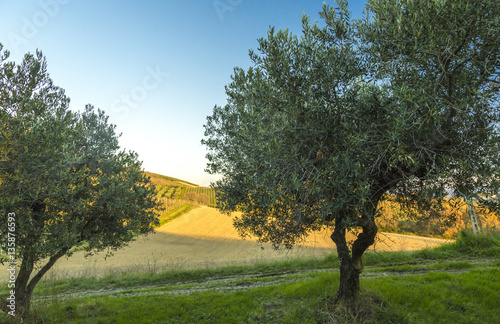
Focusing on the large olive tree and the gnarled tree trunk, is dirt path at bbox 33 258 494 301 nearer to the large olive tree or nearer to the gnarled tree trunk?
the gnarled tree trunk

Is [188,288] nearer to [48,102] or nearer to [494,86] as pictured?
[48,102]

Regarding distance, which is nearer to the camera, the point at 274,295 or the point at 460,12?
the point at 460,12

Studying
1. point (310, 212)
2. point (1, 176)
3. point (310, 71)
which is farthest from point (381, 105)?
point (1, 176)

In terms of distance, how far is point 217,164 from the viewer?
13906 mm

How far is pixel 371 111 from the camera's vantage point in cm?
834

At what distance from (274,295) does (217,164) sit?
7345mm

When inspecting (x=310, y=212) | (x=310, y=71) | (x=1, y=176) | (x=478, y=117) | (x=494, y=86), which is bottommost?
(x=310, y=212)

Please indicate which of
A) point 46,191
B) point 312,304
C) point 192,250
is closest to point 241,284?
point 312,304

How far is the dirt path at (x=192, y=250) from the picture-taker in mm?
26194

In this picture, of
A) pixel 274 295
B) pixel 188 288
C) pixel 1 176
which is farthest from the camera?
pixel 188 288

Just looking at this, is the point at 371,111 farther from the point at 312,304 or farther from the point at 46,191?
the point at 46,191

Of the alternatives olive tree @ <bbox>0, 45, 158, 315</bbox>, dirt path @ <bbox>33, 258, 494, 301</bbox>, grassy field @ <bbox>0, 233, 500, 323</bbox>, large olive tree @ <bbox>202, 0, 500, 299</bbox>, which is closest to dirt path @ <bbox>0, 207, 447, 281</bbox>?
dirt path @ <bbox>33, 258, 494, 301</bbox>

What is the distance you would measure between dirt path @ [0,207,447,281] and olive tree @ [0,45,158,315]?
41.5ft

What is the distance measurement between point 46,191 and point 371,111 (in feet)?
36.3
